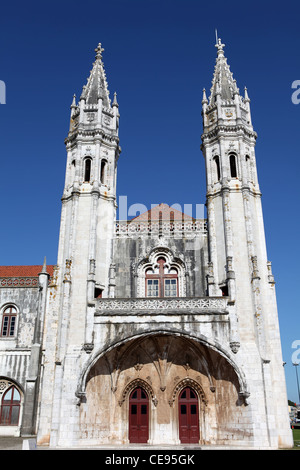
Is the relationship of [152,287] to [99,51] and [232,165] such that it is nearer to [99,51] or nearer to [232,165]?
[232,165]

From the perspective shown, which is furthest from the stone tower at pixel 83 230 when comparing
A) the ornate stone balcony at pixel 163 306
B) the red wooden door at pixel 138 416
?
the red wooden door at pixel 138 416

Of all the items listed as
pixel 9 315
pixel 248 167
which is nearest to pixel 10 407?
pixel 9 315

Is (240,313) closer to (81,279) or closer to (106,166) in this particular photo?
(81,279)

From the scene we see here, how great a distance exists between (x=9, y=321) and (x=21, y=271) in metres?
5.66

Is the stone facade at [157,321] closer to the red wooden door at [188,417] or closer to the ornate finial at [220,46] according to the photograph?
the red wooden door at [188,417]

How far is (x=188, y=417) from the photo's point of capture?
74.1 feet

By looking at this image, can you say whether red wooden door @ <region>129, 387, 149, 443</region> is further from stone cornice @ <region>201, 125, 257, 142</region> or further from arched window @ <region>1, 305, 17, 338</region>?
stone cornice @ <region>201, 125, 257, 142</region>

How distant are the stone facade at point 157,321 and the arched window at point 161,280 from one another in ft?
0.21

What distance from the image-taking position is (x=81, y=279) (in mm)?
23781

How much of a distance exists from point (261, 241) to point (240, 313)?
483 centimetres

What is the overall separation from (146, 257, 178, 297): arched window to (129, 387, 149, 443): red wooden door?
18.2ft

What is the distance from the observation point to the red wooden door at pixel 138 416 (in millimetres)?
22359

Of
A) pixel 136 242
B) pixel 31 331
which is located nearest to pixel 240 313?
pixel 136 242

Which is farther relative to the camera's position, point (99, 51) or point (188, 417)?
point (99, 51)
